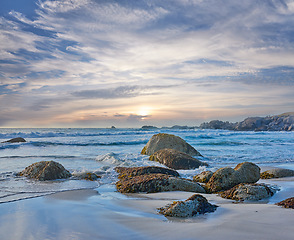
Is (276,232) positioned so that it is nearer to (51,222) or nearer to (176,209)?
(176,209)

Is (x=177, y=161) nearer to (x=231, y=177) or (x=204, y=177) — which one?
(x=204, y=177)

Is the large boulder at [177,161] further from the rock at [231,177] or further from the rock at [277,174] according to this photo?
the rock at [231,177]

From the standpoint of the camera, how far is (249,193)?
3939 mm

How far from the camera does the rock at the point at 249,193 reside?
3.89 metres

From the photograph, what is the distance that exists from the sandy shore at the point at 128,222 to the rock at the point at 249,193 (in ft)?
2.27

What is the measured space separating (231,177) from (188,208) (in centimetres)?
252

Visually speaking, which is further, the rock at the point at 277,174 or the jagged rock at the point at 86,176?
the rock at the point at 277,174

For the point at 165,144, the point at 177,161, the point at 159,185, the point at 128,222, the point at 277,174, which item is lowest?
the point at 277,174

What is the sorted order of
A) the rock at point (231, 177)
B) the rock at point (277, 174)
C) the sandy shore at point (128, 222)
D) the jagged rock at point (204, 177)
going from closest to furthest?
1. the sandy shore at point (128, 222)
2. the rock at point (231, 177)
3. the jagged rock at point (204, 177)
4. the rock at point (277, 174)

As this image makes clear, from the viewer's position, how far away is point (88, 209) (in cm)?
317

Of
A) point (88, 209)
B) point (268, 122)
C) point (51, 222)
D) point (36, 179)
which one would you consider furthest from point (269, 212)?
point (268, 122)

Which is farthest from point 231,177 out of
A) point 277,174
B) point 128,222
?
point 128,222

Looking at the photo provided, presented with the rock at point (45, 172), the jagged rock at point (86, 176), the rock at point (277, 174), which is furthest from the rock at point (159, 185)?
the rock at point (277, 174)

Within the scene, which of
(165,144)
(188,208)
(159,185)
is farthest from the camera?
(165,144)
